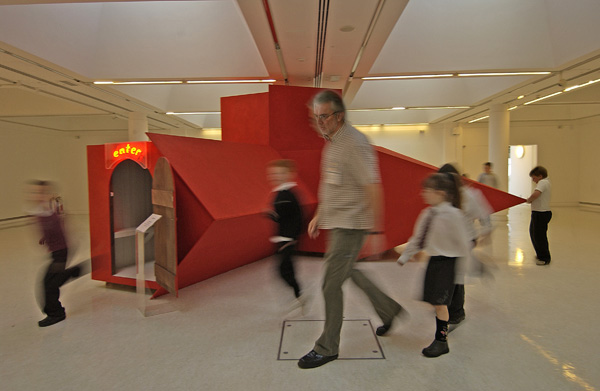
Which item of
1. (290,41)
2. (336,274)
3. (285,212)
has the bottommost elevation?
(336,274)

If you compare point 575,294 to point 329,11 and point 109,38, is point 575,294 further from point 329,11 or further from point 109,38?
point 109,38

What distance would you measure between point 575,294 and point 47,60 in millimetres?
8453

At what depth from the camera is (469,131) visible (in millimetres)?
14953

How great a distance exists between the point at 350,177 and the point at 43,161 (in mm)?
13641

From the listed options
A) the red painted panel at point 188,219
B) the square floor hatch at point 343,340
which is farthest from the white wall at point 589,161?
the red painted panel at point 188,219

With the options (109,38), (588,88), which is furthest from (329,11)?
(588,88)

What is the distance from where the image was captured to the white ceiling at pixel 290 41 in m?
Result: 5.58

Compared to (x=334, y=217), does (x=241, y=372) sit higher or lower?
lower

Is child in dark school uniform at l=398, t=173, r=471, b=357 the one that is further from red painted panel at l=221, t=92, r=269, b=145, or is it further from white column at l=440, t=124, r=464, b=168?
white column at l=440, t=124, r=464, b=168

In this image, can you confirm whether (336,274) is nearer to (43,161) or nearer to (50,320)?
(50,320)

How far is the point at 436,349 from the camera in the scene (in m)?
2.66

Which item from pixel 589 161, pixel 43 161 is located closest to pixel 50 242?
pixel 43 161

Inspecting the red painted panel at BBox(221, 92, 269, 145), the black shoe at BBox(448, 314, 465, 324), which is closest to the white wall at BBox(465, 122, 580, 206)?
the red painted panel at BBox(221, 92, 269, 145)

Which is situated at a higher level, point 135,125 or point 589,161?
point 135,125
